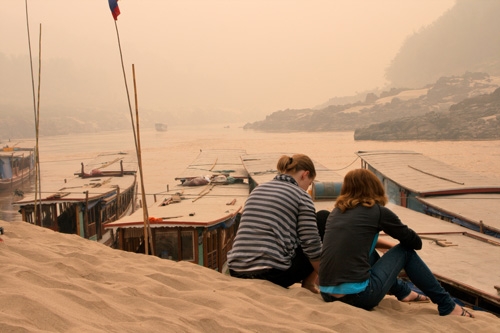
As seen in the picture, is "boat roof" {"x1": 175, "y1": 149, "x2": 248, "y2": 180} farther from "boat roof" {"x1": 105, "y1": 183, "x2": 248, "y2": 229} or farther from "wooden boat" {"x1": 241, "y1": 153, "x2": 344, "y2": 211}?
"boat roof" {"x1": 105, "y1": 183, "x2": 248, "y2": 229}

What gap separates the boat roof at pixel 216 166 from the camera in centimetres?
1707

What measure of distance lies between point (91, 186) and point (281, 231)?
39.2ft

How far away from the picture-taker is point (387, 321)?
3.35 meters

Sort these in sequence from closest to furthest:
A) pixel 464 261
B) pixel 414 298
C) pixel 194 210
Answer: pixel 414 298, pixel 464 261, pixel 194 210

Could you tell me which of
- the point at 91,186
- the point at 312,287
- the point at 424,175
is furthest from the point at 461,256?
the point at 91,186

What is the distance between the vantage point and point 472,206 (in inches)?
397

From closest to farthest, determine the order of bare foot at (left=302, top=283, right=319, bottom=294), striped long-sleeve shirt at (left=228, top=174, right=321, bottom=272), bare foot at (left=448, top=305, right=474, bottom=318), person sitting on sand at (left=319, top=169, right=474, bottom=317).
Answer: person sitting on sand at (left=319, top=169, right=474, bottom=317), bare foot at (left=448, top=305, right=474, bottom=318), striped long-sleeve shirt at (left=228, top=174, right=321, bottom=272), bare foot at (left=302, top=283, right=319, bottom=294)

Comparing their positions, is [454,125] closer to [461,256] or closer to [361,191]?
[461,256]

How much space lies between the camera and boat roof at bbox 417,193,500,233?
8.72m

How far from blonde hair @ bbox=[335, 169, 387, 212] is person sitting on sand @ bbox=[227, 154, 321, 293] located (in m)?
0.34

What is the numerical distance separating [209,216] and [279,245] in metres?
4.90

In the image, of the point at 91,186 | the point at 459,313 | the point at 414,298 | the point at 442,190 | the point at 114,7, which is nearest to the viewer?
the point at 459,313

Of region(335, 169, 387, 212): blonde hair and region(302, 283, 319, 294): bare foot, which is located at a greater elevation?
region(335, 169, 387, 212): blonde hair

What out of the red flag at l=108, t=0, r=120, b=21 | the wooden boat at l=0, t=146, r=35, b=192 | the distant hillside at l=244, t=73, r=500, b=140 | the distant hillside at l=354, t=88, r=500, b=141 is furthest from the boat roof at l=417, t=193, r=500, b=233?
the distant hillside at l=244, t=73, r=500, b=140
